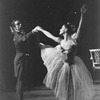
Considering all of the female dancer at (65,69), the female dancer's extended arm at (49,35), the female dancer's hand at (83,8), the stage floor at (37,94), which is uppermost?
the female dancer's hand at (83,8)

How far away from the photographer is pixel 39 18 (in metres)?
2.13

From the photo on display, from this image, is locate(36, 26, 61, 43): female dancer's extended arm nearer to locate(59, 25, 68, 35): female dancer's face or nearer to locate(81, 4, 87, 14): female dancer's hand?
locate(59, 25, 68, 35): female dancer's face

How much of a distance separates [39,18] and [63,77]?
1.34 ft

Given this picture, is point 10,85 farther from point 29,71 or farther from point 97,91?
point 97,91

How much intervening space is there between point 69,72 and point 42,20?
0.38 meters

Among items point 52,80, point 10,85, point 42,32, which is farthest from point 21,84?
point 42,32

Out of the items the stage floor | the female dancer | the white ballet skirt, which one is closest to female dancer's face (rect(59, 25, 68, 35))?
the female dancer

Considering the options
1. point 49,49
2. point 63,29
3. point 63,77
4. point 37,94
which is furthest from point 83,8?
point 37,94

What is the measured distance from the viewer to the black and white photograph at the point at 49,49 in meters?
2.08

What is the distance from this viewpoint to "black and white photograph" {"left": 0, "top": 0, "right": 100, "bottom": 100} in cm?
208

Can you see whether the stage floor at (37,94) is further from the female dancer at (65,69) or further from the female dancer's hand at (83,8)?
the female dancer's hand at (83,8)

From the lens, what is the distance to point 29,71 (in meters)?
2.13

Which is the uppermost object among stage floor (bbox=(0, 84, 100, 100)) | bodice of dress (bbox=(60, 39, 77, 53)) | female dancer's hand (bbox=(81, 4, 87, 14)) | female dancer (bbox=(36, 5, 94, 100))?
female dancer's hand (bbox=(81, 4, 87, 14))

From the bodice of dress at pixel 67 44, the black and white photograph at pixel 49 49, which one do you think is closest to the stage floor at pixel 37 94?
the black and white photograph at pixel 49 49
